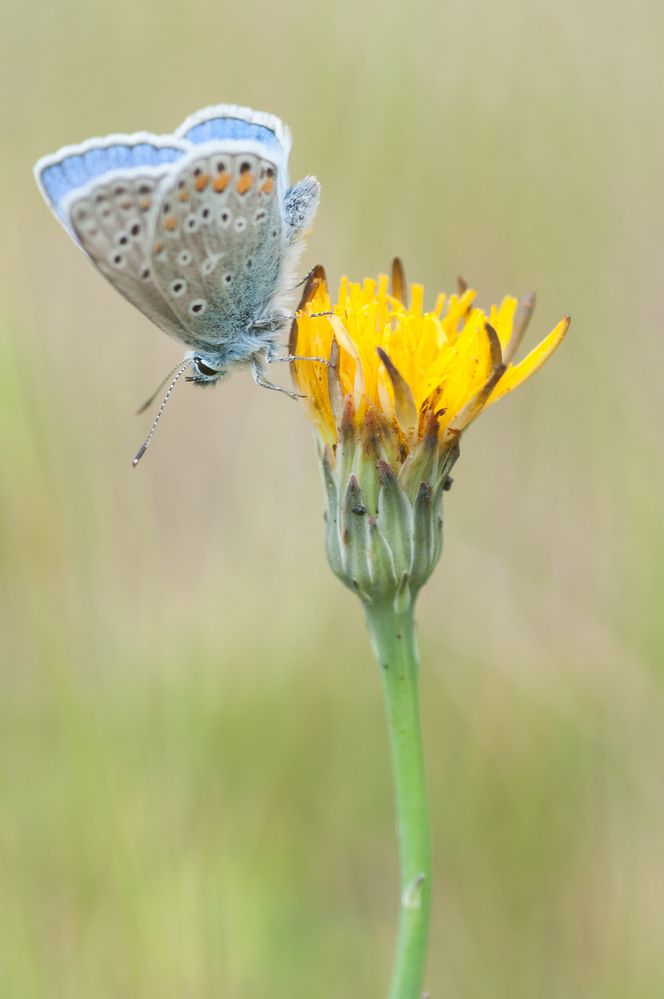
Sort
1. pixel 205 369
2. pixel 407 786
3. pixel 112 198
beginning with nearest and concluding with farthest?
1. pixel 407 786
2. pixel 112 198
3. pixel 205 369

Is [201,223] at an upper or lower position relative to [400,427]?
upper

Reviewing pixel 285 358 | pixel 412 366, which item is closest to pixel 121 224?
pixel 285 358

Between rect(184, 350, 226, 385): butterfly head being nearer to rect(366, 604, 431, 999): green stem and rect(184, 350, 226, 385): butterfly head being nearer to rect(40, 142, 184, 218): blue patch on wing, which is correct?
rect(40, 142, 184, 218): blue patch on wing

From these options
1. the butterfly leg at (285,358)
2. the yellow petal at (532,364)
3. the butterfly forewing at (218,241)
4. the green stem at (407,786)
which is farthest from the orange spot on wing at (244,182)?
the green stem at (407,786)

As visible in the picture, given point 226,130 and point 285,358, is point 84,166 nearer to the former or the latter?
point 226,130

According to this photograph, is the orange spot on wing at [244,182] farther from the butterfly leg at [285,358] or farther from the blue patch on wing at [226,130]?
the butterfly leg at [285,358]

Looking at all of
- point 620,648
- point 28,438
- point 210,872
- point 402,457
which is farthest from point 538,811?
point 28,438
